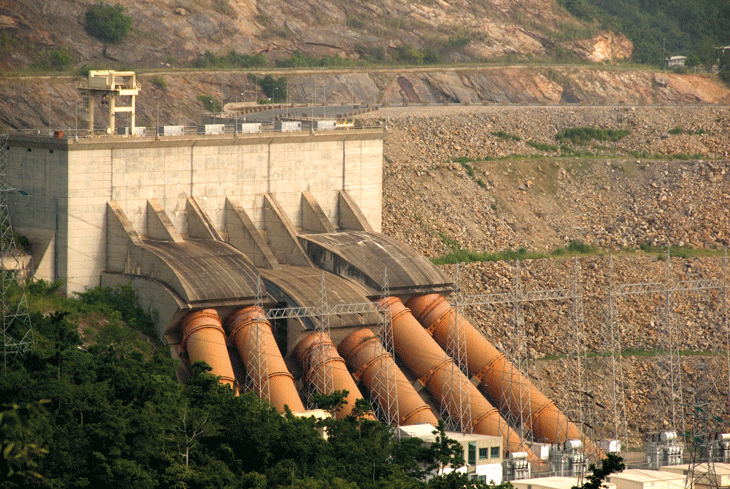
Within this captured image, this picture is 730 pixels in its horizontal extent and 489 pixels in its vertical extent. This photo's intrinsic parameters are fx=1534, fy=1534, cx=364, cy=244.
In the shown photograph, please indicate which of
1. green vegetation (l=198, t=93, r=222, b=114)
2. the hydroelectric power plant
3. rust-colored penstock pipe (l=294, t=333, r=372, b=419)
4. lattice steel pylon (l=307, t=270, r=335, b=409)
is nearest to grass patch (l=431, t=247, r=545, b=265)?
the hydroelectric power plant

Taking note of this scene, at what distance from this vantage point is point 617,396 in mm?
99375

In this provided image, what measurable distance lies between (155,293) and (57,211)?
26.6 ft

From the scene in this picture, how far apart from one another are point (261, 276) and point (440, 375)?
11900 mm

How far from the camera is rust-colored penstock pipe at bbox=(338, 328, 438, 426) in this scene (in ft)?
277

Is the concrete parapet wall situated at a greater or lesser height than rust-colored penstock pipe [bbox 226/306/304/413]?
greater

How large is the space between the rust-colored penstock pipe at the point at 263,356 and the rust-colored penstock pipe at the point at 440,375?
316 inches

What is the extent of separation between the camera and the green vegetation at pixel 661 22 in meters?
182

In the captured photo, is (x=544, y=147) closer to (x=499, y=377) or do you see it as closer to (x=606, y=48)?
(x=499, y=377)

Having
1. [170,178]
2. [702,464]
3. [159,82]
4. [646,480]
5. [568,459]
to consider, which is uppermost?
[159,82]

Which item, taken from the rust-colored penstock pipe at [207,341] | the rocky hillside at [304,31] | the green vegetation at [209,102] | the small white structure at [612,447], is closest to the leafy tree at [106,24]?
the rocky hillside at [304,31]

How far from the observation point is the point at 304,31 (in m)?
161

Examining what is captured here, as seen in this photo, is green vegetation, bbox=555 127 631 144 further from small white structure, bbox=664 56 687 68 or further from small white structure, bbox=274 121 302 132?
small white structure, bbox=664 56 687 68

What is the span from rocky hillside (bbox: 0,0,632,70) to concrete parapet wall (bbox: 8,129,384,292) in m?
45.1

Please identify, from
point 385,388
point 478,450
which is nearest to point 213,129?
point 385,388
